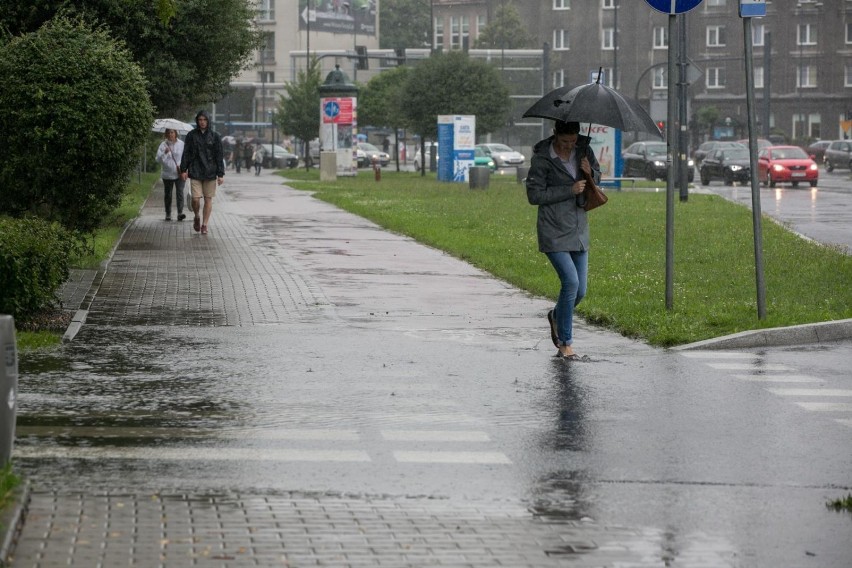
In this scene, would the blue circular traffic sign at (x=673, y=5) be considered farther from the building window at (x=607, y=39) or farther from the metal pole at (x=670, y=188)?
the building window at (x=607, y=39)

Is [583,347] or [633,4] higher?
[633,4]

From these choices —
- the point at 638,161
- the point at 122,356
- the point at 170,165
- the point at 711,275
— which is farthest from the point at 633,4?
the point at 122,356

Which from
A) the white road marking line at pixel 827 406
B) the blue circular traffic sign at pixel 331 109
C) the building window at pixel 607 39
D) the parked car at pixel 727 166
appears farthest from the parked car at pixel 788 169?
the building window at pixel 607 39

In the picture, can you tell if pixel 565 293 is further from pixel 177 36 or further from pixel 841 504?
pixel 177 36

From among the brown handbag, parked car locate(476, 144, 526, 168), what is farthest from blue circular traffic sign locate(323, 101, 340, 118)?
the brown handbag

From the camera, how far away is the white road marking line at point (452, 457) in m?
7.61

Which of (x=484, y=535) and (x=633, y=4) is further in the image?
(x=633, y=4)

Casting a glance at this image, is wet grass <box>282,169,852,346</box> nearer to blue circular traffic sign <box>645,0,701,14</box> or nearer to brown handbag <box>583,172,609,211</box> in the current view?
brown handbag <box>583,172,609,211</box>

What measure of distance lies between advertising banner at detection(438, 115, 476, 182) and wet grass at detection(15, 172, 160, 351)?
39.3 ft

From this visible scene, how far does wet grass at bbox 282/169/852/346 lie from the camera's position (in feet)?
44.1

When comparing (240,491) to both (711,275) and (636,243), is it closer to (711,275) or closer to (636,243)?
(711,275)

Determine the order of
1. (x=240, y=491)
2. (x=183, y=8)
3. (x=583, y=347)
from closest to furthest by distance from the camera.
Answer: (x=240, y=491)
(x=583, y=347)
(x=183, y=8)

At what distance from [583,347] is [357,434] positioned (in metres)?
4.14

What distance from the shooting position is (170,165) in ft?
92.3
